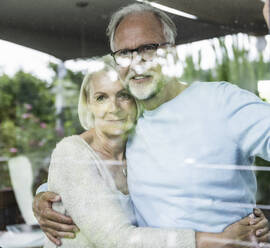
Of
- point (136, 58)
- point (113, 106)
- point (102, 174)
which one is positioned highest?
point (136, 58)

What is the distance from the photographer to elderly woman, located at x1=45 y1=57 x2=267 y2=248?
1.88 m

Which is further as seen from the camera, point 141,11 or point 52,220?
point 52,220

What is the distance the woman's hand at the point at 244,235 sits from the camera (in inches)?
68.4

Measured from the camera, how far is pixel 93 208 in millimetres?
1956

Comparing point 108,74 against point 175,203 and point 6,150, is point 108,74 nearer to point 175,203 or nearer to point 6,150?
point 175,203

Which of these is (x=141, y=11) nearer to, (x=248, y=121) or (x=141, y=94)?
(x=141, y=94)

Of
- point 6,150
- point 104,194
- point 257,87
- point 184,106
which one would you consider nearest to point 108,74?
point 184,106

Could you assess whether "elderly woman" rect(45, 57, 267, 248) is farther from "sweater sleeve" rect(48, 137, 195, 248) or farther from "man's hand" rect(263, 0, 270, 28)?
"man's hand" rect(263, 0, 270, 28)

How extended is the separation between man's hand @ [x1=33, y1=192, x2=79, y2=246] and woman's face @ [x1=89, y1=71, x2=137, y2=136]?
43 cm

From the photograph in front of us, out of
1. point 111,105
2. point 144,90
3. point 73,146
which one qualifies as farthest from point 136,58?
point 73,146

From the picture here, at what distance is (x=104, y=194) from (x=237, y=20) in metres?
0.95

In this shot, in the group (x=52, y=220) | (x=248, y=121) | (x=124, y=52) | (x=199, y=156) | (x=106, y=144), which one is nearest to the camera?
(x=248, y=121)

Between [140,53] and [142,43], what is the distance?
0.14ft

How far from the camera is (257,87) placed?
1692 mm
